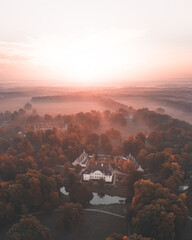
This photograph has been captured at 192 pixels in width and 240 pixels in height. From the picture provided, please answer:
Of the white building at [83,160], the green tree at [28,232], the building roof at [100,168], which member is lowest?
the white building at [83,160]

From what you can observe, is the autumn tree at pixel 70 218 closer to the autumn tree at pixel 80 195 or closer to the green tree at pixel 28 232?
the green tree at pixel 28 232

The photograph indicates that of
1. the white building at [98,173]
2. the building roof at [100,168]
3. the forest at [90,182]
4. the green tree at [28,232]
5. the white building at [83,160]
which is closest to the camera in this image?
the green tree at [28,232]

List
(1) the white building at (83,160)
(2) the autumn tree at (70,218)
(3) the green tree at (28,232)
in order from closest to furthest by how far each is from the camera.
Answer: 1. (3) the green tree at (28,232)
2. (2) the autumn tree at (70,218)
3. (1) the white building at (83,160)

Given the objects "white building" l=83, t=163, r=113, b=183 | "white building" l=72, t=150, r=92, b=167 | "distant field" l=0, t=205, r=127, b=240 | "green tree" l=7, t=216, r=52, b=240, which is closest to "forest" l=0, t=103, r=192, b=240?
"green tree" l=7, t=216, r=52, b=240

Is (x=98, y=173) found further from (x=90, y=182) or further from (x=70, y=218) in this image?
(x=70, y=218)

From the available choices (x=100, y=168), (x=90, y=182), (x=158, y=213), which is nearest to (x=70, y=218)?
(x=158, y=213)

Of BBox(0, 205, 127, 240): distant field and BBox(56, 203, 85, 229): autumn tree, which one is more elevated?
BBox(56, 203, 85, 229): autumn tree

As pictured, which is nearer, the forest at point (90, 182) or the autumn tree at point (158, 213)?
the autumn tree at point (158, 213)

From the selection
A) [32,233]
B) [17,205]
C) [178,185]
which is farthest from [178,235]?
[17,205]

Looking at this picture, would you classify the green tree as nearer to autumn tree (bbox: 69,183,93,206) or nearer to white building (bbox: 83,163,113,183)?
autumn tree (bbox: 69,183,93,206)

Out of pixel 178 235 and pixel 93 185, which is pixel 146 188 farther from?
pixel 93 185

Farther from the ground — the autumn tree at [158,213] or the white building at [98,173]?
the autumn tree at [158,213]

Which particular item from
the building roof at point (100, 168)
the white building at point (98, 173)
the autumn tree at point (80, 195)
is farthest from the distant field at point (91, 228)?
the building roof at point (100, 168)

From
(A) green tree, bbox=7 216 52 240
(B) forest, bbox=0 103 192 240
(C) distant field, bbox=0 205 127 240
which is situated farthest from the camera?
(C) distant field, bbox=0 205 127 240
